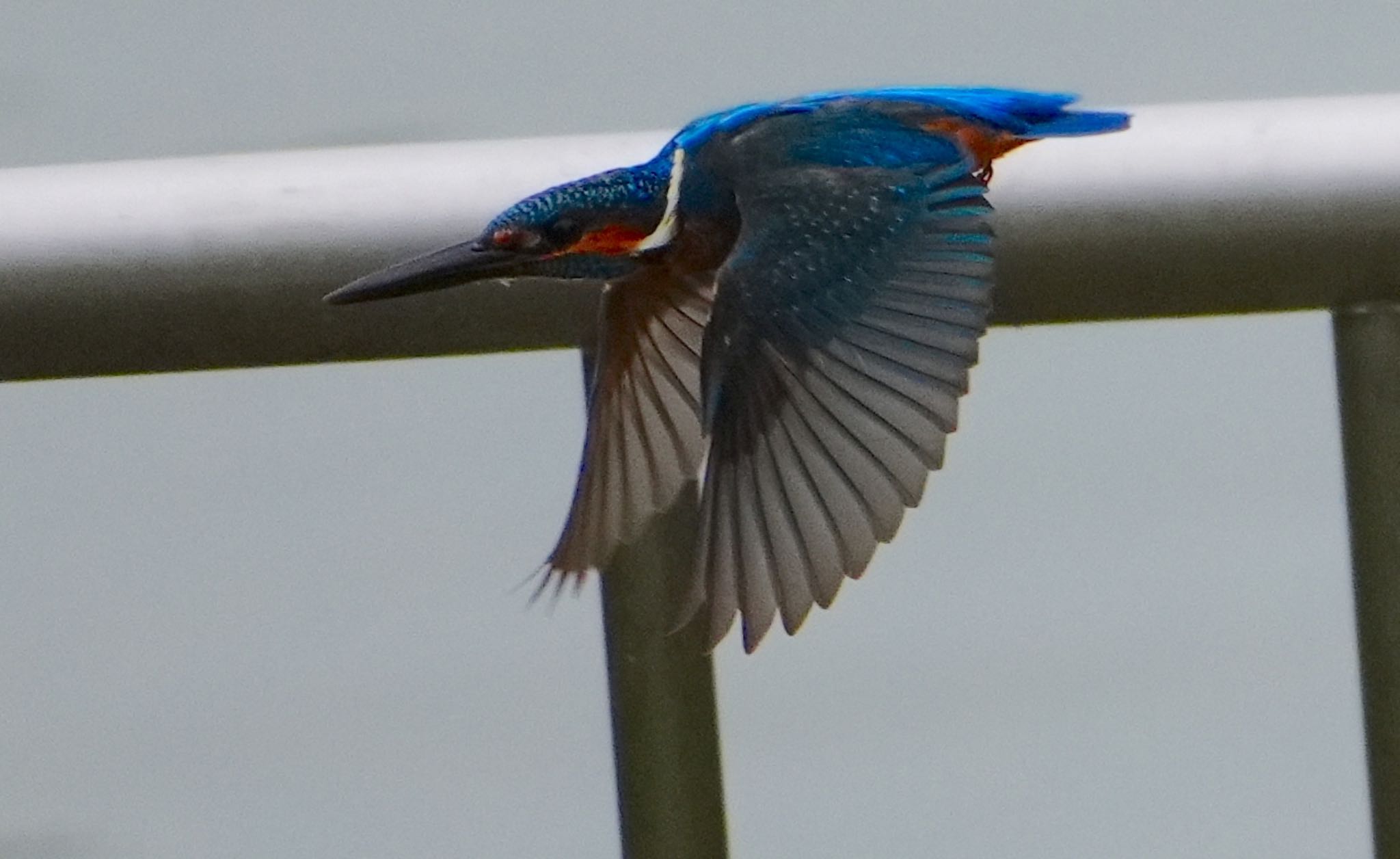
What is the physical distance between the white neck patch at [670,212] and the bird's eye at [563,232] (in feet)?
0.13

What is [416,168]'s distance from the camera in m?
0.50

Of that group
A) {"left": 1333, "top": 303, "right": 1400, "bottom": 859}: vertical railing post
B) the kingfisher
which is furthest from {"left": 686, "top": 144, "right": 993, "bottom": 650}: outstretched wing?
{"left": 1333, "top": 303, "right": 1400, "bottom": 859}: vertical railing post

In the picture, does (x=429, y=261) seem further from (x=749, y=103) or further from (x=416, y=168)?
(x=749, y=103)

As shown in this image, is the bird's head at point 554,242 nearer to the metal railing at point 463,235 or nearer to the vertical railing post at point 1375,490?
the metal railing at point 463,235

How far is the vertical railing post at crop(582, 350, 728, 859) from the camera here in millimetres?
552

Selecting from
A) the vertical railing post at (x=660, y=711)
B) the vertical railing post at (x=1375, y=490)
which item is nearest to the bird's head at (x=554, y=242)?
the vertical railing post at (x=660, y=711)

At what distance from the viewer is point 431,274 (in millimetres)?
466

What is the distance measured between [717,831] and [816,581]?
0.46 ft

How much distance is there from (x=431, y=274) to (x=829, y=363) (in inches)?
6.4

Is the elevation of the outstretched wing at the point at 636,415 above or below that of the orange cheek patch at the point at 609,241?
below

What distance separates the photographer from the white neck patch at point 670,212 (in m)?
0.55

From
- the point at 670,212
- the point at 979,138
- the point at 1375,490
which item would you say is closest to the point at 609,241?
the point at 670,212

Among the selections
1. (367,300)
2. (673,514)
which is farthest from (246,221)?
(673,514)

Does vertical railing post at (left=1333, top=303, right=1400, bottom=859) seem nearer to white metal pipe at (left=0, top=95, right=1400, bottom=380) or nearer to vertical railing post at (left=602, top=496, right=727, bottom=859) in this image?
white metal pipe at (left=0, top=95, right=1400, bottom=380)
